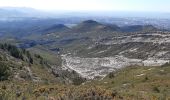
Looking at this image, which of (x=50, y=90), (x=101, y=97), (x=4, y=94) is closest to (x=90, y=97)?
(x=101, y=97)

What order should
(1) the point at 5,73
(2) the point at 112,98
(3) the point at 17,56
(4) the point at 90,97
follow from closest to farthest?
(4) the point at 90,97 → (2) the point at 112,98 → (1) the point at 5,73 → (3) the point at 17,56

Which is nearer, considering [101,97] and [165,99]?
[101,97]

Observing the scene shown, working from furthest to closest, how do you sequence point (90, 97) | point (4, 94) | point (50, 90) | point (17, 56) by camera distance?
point (17, 56)
point (50, 90)
point (90, 97)
point (4, 94)

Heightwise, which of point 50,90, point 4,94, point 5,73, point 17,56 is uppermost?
point 4,94

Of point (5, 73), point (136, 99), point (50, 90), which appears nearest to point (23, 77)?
point (5, 73)

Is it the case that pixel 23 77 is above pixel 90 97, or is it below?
below

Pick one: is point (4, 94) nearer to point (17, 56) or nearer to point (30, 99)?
point (30, 99)

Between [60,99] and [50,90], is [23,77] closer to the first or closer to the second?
[50,90]

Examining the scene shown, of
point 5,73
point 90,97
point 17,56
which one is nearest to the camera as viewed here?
point 90,97

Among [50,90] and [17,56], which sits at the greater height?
[50,90]
